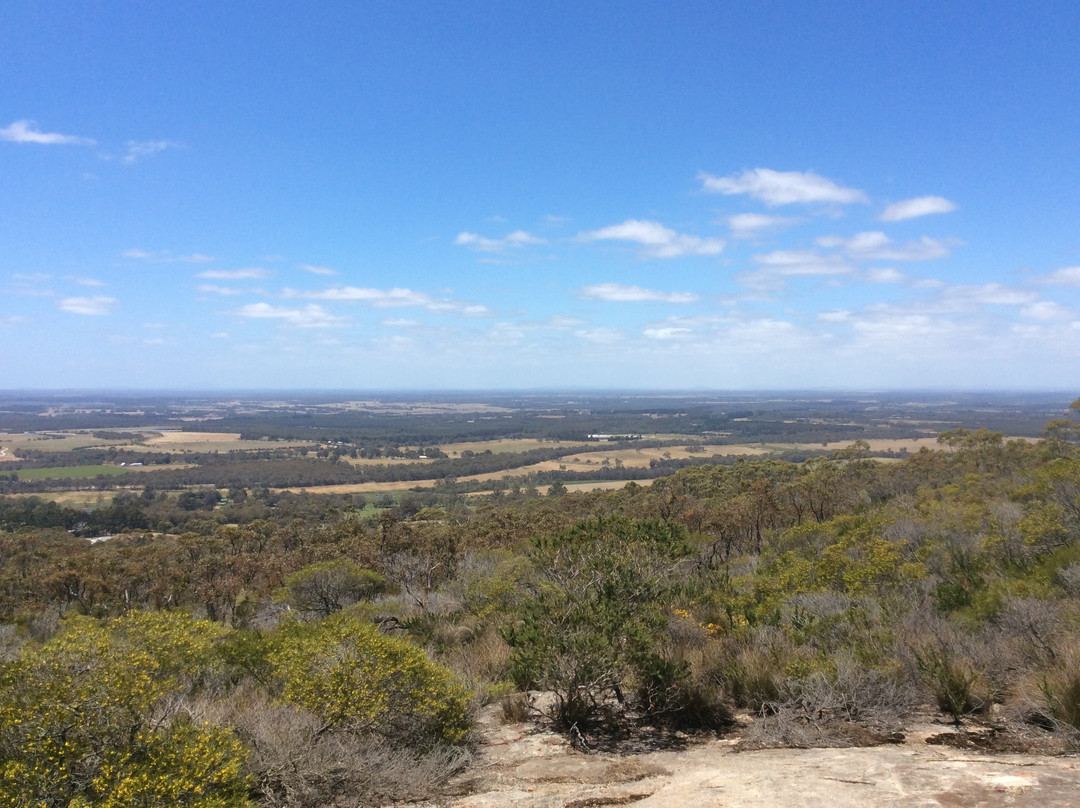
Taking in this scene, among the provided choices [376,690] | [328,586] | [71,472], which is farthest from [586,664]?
[71,472]

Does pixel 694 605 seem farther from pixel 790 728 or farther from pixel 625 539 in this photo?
pixel 790 728

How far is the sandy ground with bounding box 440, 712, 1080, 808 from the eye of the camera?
4.46 metres

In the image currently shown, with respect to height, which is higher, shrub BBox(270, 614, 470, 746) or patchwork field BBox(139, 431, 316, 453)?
shrub BBox(270, 614, 470, 746)

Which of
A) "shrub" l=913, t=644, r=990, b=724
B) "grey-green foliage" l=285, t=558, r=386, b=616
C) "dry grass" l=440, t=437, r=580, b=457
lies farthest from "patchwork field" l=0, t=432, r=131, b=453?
"shrub" l=913, t=644, r=990, b=724

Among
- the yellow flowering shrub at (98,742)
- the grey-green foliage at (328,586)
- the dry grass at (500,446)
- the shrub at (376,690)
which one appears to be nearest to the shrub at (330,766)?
the shrub at (376,690)

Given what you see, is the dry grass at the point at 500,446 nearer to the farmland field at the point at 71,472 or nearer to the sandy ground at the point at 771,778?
the farmland field at the point at 71,472

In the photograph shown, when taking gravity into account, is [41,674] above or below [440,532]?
above

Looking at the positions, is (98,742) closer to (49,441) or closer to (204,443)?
(204,443)

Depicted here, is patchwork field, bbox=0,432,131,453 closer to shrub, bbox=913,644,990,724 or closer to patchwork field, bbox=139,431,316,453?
patchwork field, bbox=139,431,316,453

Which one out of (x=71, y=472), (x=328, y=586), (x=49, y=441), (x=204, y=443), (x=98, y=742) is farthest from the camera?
(x=204, y=443)

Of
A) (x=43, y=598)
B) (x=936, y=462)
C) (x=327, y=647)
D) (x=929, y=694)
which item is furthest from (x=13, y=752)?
(x=936, y=462)

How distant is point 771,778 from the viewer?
507 centimetres

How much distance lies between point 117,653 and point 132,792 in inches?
80.0

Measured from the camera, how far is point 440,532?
2981cm
